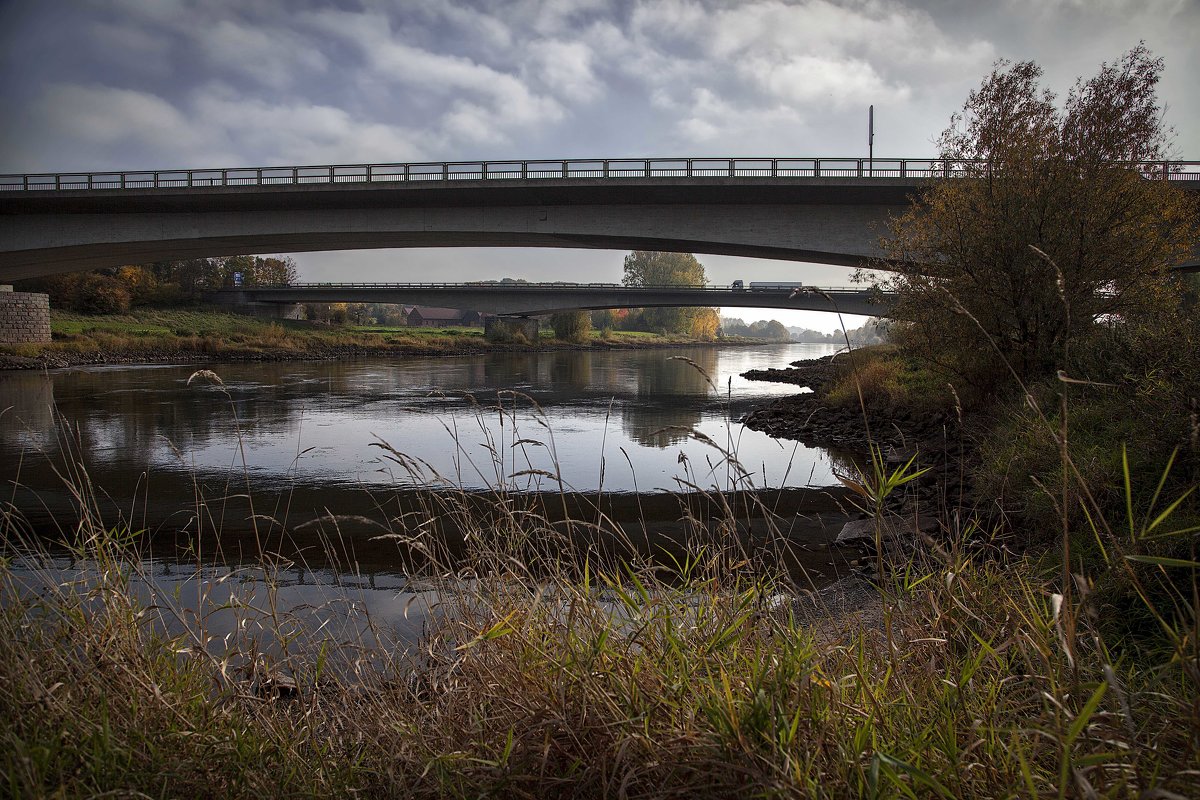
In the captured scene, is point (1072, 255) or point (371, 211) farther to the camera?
point (371, 211)

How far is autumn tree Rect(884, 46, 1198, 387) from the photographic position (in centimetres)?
1072

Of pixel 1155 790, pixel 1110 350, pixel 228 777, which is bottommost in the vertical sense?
pixel 228 777

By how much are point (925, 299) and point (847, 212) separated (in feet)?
42.4

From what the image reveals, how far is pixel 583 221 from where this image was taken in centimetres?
2570

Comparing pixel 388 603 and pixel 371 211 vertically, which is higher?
pixel 371 211

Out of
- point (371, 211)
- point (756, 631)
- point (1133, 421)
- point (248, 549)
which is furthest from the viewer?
point (371, 211)

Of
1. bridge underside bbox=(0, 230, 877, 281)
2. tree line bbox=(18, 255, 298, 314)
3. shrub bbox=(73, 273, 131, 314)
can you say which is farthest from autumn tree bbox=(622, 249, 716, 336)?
bridge underside bbox=(0, 230, 877, 281)

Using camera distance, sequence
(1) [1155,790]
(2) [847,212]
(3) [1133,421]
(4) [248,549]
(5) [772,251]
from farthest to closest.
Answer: (5) [772,251] → (2) [847,212] → (4) [248,549] → (3) [1133,421] → (1) [1155,790]

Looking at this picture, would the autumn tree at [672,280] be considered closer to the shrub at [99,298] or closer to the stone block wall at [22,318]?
the shrub at [99,298]

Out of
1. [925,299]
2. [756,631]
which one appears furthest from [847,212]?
[756,631]

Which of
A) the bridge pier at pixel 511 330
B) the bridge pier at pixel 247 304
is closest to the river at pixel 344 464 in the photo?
the bridge pier at pixel 511 330

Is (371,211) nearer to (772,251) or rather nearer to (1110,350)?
(772,251)

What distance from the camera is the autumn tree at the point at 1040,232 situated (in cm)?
1072

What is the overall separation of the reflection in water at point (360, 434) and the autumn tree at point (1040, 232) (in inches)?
138
